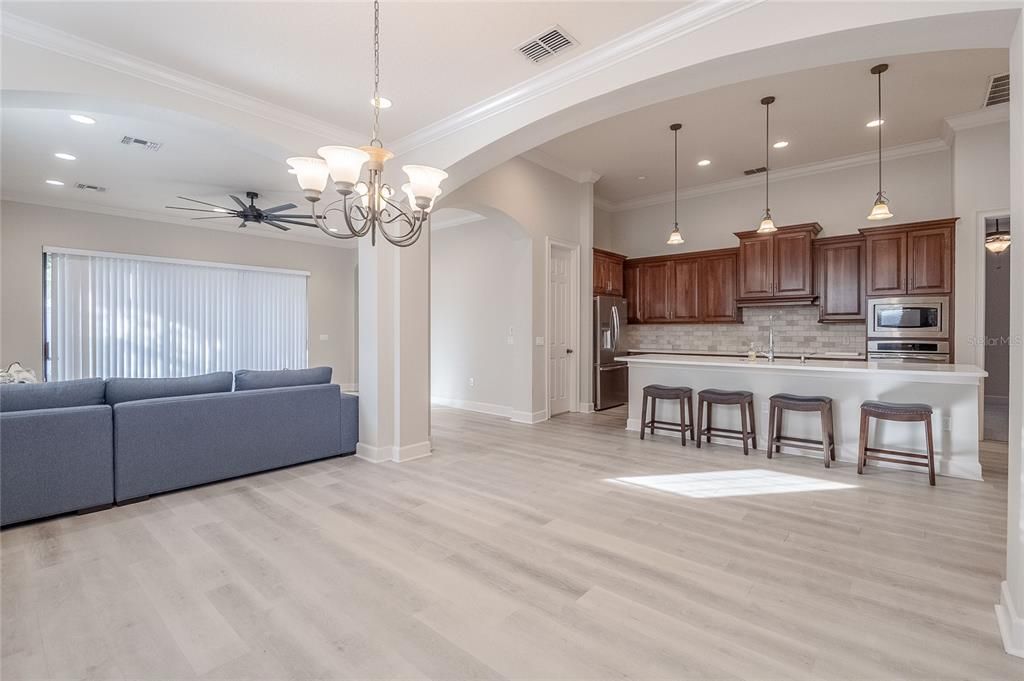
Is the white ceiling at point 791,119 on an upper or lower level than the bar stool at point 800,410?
upper

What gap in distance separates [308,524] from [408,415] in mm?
1642

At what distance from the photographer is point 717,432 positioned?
16.5 ft

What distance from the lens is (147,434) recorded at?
343 cm

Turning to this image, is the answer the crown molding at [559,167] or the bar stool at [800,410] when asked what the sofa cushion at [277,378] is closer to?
the crown molding at [559,167]

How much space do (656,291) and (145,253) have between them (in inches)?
325

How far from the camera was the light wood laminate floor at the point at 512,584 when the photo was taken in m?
1.76

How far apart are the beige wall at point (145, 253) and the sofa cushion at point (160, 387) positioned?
4.43 metres

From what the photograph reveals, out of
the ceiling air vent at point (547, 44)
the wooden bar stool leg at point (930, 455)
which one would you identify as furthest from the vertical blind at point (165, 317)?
the wooden bar stool leg at point (930, 455)

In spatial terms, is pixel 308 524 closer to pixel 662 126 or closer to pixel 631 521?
pixel 631 521

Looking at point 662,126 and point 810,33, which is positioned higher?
point 662,126

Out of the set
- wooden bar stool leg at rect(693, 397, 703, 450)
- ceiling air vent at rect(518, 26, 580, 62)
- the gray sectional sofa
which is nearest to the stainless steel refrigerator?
wooden bar stool leg at rect(693, 397, 703, 450)

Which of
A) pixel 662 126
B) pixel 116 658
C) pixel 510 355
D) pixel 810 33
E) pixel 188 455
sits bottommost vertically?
pixel 116 658

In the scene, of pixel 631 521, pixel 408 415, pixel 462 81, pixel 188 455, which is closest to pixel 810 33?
pixel 462 81

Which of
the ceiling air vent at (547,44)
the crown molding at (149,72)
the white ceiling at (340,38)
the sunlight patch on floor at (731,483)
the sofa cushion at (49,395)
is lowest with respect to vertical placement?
the sunlight patch on floor at (731,483)
